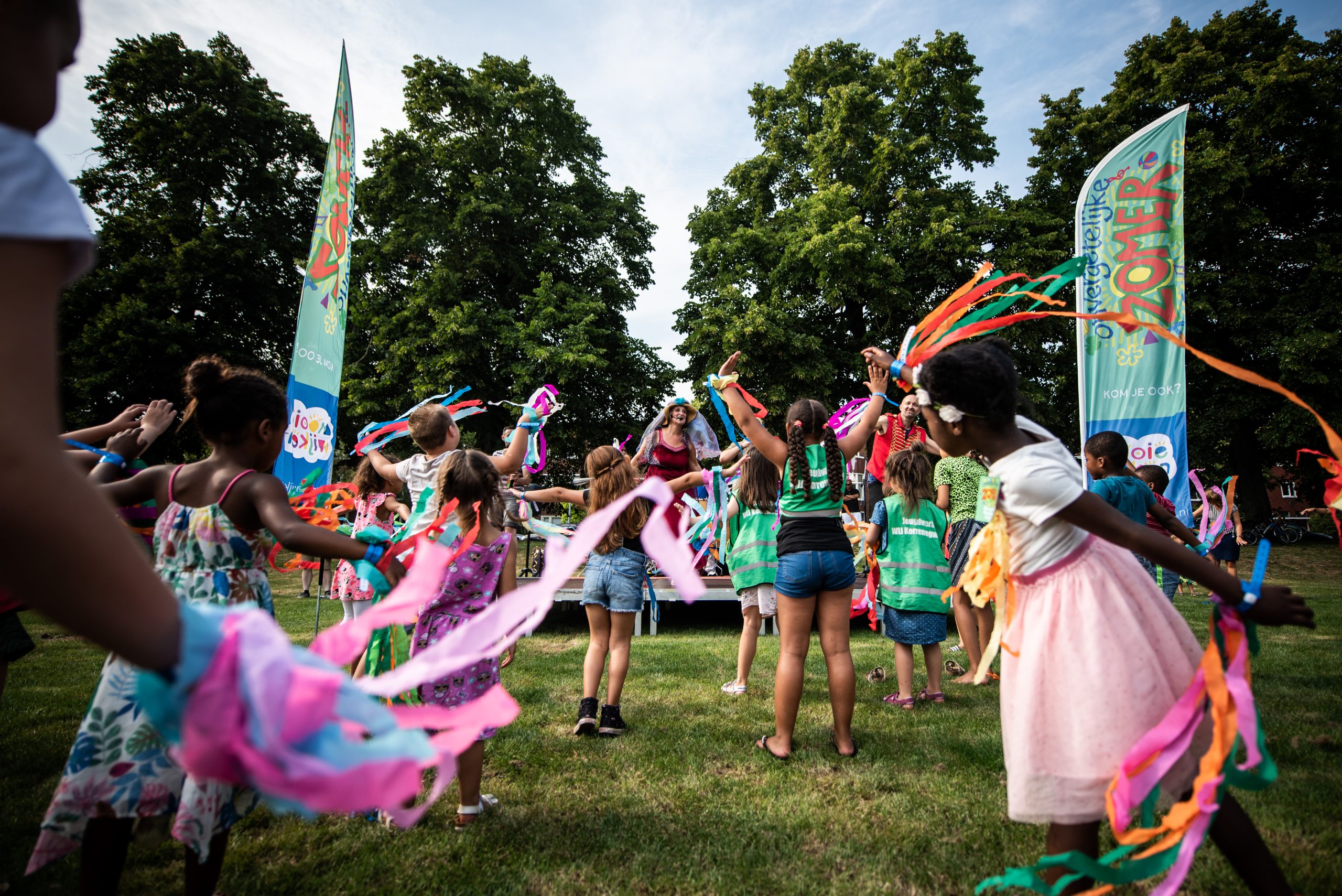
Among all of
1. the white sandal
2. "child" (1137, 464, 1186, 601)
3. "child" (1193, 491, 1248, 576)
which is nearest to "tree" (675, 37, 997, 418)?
"child" (1193, 491, 1248, 576)

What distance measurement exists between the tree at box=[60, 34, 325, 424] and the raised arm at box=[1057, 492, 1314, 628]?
18.1 meters

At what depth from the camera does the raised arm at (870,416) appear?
3227 mm

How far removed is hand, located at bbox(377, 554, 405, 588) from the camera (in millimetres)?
1985

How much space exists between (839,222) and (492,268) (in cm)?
922

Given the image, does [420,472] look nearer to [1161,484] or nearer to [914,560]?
[914,560]

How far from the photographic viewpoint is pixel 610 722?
402 cm

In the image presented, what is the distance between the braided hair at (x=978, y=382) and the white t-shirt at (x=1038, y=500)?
0.50ft

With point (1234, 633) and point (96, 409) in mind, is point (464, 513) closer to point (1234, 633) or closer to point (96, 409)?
point (1234, 633)

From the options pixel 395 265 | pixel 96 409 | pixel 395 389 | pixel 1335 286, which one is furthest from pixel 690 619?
pixel 1335 286

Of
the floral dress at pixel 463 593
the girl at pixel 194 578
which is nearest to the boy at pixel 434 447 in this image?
the floral dress at pixel 463 593

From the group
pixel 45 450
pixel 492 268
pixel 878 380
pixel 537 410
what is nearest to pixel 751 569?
pixel 537 410

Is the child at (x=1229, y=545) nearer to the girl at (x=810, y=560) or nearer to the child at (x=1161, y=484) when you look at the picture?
the child at (x=1161, y=484)

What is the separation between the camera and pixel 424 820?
9.25 feet

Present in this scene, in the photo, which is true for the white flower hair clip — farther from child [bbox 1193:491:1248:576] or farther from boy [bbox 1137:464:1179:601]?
child [bbox 1193:491:1248:576]
